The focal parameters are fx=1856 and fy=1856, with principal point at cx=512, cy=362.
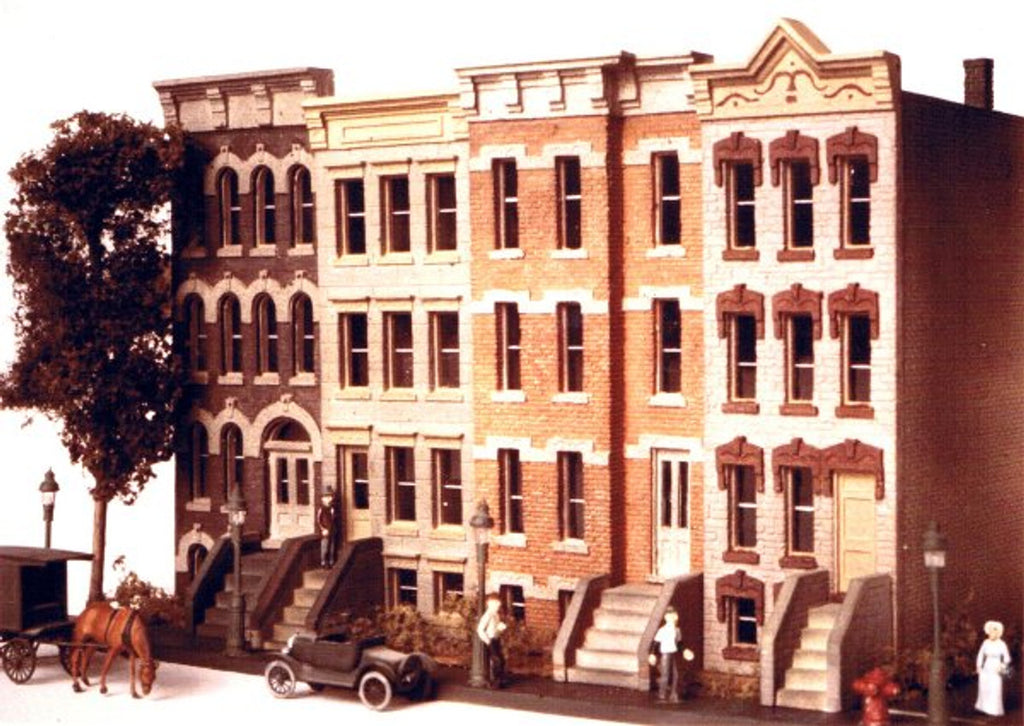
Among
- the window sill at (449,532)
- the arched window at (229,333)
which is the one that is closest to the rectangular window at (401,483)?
the window sill at (449,532)

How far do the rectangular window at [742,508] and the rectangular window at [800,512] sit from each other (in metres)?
0.67

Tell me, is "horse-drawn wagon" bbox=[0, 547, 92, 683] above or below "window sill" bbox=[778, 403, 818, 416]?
below

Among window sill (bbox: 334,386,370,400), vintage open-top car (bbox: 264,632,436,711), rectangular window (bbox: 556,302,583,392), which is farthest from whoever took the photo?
window sill (bbox: 334,386,370,400)

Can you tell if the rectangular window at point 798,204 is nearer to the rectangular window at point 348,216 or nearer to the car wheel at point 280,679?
the rectangular window at point 348,216

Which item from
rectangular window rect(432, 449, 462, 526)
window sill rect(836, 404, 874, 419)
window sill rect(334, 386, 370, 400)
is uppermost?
window sill rect(334, 386, 370, 400)

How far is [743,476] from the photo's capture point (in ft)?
110

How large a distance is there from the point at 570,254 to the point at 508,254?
4.56ft

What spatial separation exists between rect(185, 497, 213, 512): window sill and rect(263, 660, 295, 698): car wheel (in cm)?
799

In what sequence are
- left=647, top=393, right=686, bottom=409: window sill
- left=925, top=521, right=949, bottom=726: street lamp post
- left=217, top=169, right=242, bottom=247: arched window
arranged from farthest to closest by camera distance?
1. left=217, top=169, right=242, bottom=247: arched window
2. left=647, top=393, right=686, bottom=409: window sill
3. left=925, top=521, right=949, bottom=726: street lamp post

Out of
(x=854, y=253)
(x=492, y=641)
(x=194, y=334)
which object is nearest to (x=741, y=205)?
(x=854, y=253)

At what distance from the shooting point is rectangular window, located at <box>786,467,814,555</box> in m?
32.9

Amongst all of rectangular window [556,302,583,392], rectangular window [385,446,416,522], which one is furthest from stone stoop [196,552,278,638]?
rectangular window [556,302,583,392]

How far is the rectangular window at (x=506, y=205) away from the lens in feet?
118

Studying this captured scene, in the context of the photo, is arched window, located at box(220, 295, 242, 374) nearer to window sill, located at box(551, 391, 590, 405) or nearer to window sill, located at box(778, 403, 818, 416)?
window sill, located at box(551, 391, 590, 405)
